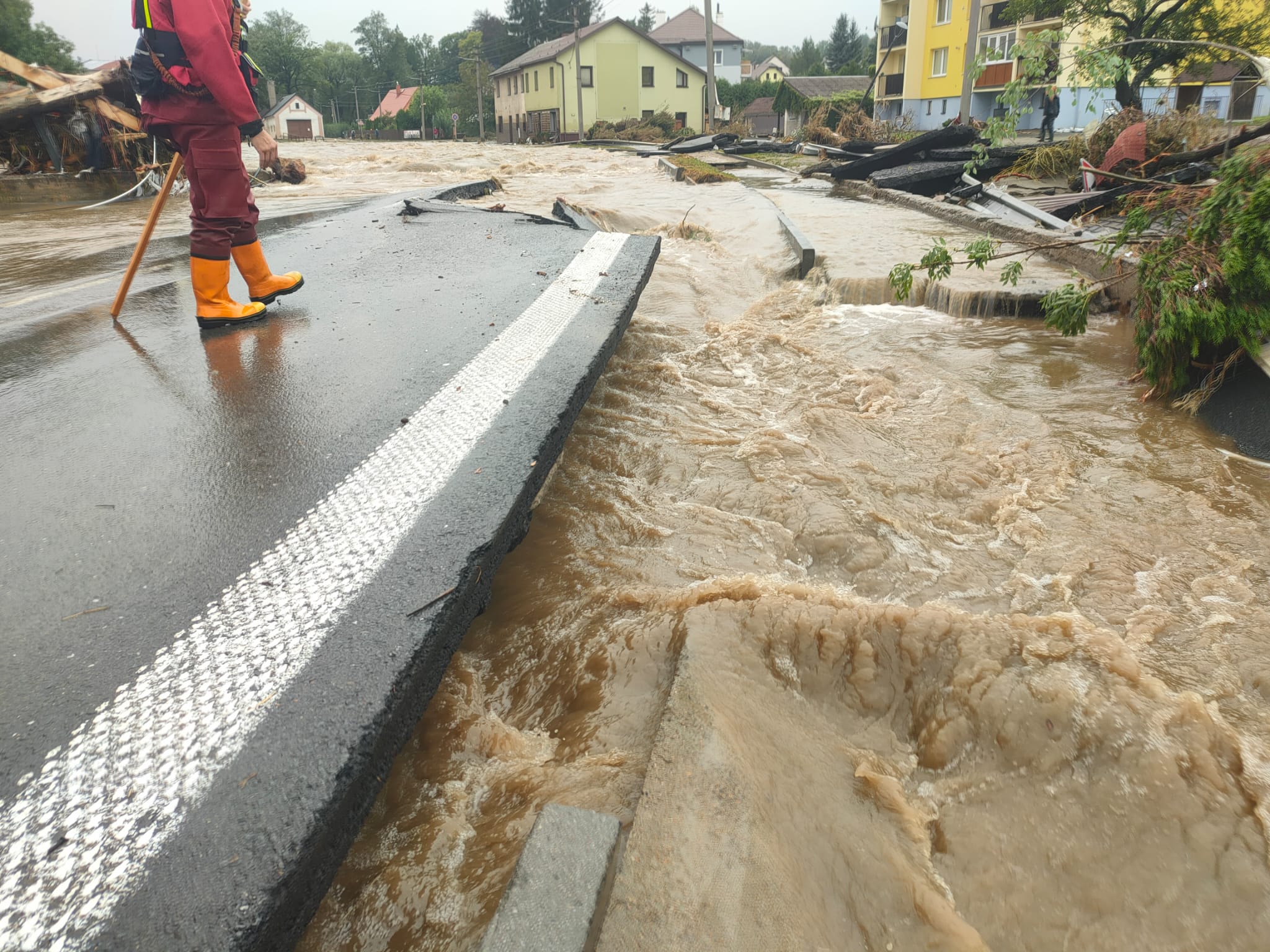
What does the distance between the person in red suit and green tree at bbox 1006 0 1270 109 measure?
70.9 feet

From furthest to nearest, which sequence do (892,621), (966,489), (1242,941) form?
(966,489)
(892,621)
(1242,941)

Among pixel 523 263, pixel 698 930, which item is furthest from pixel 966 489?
pixel 523 263

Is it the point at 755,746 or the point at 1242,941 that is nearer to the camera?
the point at 1242,941

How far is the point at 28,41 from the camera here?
5753cm

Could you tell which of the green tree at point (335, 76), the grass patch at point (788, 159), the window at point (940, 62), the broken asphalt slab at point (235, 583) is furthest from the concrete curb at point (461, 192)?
the green tree at point (335, 76)

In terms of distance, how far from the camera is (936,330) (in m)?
6.39

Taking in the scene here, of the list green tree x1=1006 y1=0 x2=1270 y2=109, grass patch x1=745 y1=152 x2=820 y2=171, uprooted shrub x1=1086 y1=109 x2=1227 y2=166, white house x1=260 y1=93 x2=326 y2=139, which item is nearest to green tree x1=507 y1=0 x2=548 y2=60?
A: white house x1=260 y1=93 x2=326 y2=139

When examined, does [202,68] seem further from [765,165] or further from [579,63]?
[579,63]

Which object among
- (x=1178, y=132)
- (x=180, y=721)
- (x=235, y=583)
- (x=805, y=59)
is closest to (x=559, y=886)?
(x=180, y=721)

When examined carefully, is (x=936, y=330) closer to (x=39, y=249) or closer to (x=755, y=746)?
(x=755, y=746)

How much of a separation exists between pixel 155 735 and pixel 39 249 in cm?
895

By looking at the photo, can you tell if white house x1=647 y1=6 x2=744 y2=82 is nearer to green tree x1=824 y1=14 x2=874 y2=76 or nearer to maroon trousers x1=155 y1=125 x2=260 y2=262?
green tree x1=824 y1=14 x2=874 y2=76

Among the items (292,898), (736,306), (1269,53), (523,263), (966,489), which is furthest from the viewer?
(1269,53)

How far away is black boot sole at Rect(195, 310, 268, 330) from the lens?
4340 mm
